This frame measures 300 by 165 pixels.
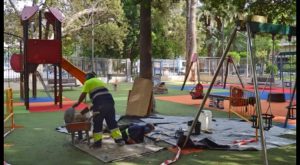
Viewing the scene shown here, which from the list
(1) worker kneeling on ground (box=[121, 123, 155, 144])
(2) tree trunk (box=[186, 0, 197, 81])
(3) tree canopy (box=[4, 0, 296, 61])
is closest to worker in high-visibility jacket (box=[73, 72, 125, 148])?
(1) worker kneeling on ground (box=[121, 123, 155, 144])

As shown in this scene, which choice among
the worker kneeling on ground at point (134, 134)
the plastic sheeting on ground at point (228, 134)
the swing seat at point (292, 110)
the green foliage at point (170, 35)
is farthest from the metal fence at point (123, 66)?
the worker kneeling on ground at point (134, 134)

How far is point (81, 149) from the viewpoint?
7695 millimetres

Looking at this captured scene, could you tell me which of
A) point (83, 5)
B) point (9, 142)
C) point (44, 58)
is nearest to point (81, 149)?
point (9, 142)

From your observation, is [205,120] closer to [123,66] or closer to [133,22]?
[123,66]

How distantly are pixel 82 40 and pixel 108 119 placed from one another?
1007 inches

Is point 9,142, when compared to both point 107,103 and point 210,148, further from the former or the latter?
point 210,148

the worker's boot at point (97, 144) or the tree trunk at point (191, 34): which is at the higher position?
the tree trunk at point (191, 34)

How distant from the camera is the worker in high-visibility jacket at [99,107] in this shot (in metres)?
7.79

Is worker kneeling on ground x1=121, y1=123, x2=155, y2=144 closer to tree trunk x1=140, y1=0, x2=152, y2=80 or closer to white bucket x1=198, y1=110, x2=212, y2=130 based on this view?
white bucket x1=198, y1=110, x2=212, y2=130

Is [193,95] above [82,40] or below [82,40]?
below

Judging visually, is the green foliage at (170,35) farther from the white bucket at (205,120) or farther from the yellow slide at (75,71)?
the white bucket at (205,120)

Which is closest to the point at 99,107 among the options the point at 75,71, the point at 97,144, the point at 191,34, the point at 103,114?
the point at 103,114

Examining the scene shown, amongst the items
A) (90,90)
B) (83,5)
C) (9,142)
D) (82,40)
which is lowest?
(9,142)

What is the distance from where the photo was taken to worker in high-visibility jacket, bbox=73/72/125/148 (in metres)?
7.79
